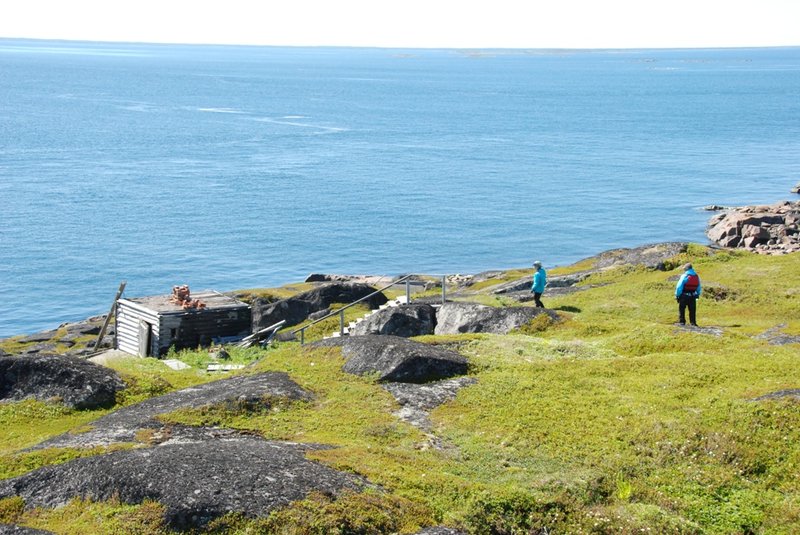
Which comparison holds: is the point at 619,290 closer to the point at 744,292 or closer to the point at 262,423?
the point at 744,292

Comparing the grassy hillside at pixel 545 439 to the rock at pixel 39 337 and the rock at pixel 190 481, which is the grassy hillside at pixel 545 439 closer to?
the rock at pixel 190 481

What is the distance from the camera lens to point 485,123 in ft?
616

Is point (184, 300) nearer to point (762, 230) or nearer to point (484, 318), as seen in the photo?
point (484, 318)

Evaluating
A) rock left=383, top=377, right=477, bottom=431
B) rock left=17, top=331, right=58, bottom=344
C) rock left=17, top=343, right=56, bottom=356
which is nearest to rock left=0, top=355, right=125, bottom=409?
rock left=383, top=377, right=477, bottom=431

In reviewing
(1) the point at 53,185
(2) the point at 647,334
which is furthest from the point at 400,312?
(1) the point at 53,185

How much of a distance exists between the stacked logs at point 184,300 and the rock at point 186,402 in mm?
14964

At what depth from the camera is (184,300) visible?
127ft

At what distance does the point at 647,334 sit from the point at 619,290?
10.7 m

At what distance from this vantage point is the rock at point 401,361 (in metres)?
23.1

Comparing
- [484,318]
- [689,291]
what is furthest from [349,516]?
[689,291]

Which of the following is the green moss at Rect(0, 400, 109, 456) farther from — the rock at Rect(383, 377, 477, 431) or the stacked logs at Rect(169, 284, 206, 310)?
the stacked logs at Rect(169, 284, 206, 310)

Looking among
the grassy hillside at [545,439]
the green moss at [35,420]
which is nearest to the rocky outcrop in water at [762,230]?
the grassy hillside at [545,439]

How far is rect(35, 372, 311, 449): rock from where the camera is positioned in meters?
19.3

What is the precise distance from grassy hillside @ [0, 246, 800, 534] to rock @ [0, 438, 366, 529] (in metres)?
0.35
